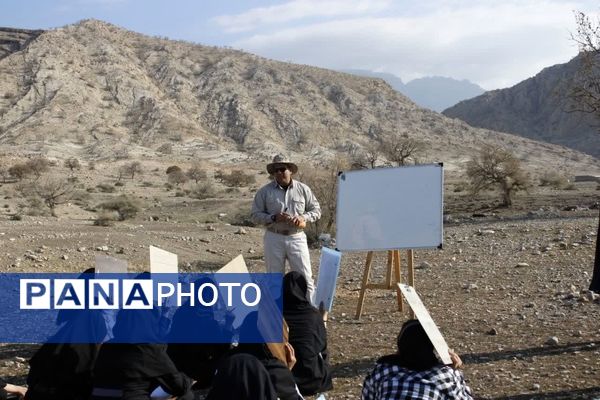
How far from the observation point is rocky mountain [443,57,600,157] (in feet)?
283

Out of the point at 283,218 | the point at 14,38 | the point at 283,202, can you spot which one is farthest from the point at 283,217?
the point at 14,38

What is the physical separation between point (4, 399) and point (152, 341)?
43.4 inches

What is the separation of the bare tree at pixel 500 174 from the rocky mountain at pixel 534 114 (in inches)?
2209

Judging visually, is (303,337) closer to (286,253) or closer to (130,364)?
(130,364)

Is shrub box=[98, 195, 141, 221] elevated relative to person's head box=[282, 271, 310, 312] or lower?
lower

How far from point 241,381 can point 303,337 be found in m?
1.49

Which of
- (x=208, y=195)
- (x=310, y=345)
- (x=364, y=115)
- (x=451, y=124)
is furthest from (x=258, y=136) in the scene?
(x=310, y=345)

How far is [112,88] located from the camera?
61.8 m

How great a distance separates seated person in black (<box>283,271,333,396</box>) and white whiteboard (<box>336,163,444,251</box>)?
2.67 meters

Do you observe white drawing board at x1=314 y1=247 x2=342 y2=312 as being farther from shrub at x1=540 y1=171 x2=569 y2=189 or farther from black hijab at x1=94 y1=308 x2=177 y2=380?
shrub at x1=540 y1=171 x2=569 y2=189

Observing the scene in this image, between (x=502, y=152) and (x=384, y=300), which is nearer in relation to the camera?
(x=384, y=300)

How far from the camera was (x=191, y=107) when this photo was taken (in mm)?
64062

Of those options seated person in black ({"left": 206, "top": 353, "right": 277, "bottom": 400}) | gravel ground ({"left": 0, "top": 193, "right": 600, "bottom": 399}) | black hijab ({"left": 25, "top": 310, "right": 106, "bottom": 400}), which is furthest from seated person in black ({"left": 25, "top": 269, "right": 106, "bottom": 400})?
gravel ground ({"left": 0, "top": 193, "right": 600, "bottom": 399})

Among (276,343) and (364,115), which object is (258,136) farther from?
(276,343)
